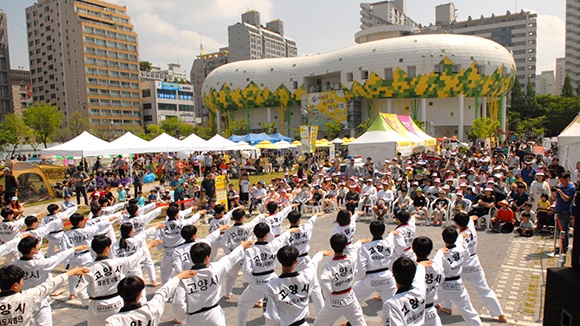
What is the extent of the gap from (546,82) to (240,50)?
98.5 m

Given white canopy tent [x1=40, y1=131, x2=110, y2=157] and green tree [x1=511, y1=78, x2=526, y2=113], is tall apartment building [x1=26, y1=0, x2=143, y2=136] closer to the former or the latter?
white canopy tent [x1=40, y1=131, x2=110, y2=157]

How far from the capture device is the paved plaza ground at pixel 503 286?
577 centimetres

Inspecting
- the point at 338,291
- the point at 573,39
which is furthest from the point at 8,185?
the point at 573,39

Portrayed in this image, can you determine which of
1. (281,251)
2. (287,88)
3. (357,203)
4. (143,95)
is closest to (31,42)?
(143,95)

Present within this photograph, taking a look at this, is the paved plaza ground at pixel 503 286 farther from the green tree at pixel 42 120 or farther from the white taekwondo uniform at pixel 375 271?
the green tree at pixel 42 120

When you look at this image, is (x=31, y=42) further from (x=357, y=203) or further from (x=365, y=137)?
(x=357, y=203)

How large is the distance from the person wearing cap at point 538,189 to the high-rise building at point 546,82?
125824mm

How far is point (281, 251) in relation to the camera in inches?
162

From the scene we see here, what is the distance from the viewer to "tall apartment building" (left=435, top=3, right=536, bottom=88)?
89250mm

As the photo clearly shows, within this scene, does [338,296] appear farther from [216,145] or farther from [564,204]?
[216,145]

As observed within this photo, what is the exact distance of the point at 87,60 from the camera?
70625mm

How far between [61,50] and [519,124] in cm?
8324

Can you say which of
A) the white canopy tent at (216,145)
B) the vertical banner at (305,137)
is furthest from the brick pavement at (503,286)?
the white canopy tent at (216,145)

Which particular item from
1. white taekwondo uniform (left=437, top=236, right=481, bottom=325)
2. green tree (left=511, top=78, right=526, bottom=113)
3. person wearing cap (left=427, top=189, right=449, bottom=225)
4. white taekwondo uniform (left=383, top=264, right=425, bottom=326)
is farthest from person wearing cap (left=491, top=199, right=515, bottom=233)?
green tree (left=511, top=78, right=526, bottom=113)
